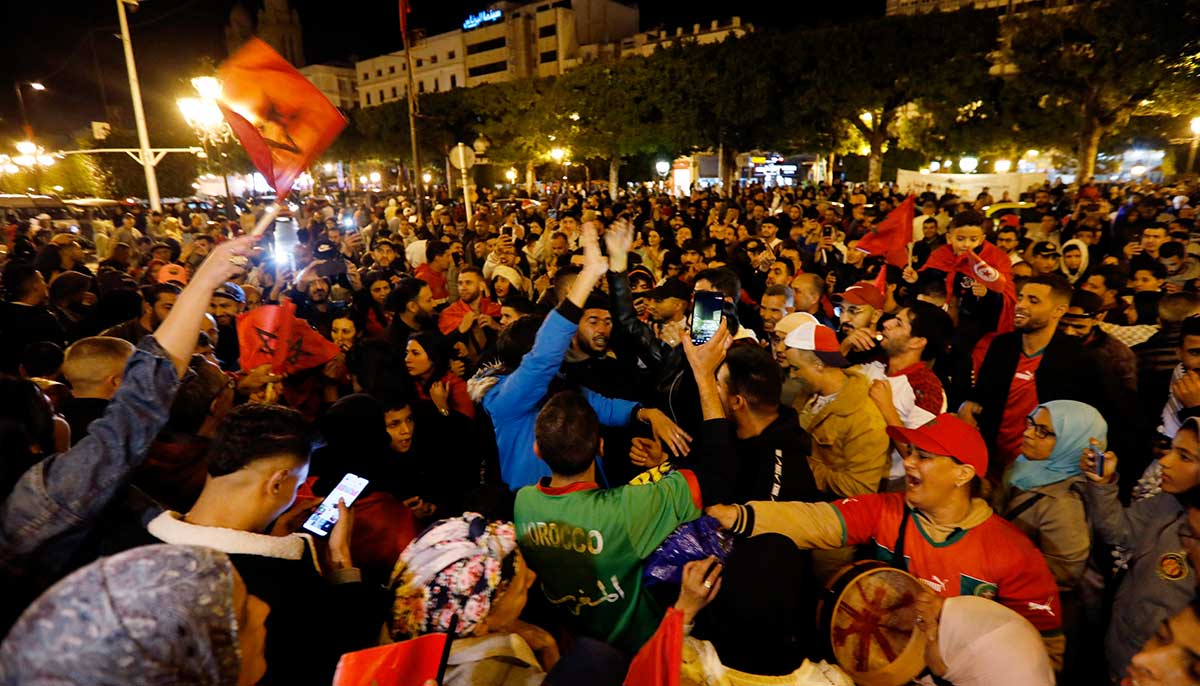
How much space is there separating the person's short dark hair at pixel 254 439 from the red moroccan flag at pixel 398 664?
2.58 feet

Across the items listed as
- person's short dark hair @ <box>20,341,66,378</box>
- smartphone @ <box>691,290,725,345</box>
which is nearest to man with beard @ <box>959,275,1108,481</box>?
smartphone @ <box>691,290,725,345</box>

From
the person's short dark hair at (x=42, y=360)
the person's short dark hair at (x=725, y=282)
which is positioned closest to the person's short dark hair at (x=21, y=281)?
the person's short dark hair at (x=42, y=360)

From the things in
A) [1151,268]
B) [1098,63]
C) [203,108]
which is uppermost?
[1098,63]

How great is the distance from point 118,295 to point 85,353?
3680 mm

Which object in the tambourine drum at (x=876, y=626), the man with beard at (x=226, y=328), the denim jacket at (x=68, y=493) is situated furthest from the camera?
the man with beard at (x=226, y=328)

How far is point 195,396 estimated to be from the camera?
3.30 m

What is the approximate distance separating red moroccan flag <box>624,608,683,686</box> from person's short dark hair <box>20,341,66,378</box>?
4.55 meters

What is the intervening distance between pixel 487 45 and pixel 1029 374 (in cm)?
7781

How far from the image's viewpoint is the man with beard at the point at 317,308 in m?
7.18

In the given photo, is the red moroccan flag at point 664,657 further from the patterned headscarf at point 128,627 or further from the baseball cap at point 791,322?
the baseball cap at point 791,322

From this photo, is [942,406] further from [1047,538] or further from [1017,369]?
[1047,538]

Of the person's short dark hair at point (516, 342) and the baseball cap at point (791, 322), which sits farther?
the baseball cap at point (791, 322)

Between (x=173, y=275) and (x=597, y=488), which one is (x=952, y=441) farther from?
(x=173, y=275)

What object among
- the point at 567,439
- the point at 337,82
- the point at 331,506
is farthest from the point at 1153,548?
the point at 337,82
